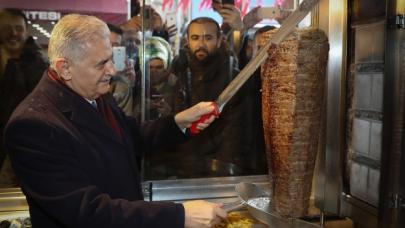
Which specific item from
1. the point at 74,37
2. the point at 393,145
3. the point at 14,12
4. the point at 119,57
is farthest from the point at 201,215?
the point at 14,12

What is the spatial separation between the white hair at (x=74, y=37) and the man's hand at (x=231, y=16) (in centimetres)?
127

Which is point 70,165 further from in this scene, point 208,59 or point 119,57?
point 208,59

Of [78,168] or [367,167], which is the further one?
[367,167]

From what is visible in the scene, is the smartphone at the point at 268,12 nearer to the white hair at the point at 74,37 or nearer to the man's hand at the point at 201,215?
the white hair at the point at 74,37

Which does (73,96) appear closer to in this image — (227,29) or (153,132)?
(153,132)

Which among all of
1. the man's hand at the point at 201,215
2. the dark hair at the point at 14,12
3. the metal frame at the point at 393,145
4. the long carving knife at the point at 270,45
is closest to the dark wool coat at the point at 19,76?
the dark hair at the point at 14,12

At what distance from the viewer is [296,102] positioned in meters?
1.47

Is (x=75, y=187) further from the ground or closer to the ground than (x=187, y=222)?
further from the ground

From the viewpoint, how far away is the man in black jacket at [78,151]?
1319 mm

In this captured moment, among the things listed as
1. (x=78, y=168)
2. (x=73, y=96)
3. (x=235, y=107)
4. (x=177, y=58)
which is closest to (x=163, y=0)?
(x=177, y=58)

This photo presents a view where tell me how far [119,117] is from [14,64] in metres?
0.99

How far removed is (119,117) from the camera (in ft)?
5.96

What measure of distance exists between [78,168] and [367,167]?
1.35 meters

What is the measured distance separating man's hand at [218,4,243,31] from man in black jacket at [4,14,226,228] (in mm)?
1096
